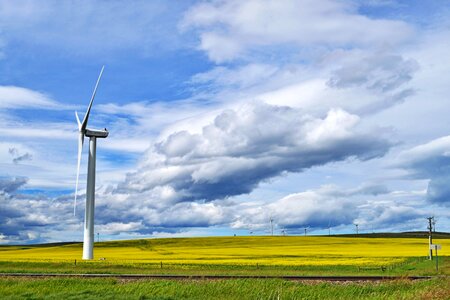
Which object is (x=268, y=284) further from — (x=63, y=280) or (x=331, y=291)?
(x=63, y=280)

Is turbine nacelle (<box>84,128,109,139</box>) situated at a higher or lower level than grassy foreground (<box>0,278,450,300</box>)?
higher

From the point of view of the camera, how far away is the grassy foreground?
33.1 meters

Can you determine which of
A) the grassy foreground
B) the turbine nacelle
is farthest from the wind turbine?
the grassy foreground

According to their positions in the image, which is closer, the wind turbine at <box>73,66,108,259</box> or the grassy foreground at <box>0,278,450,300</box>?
the grassy foreground at <box>0,278,450,300</box>

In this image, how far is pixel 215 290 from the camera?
34.9 m

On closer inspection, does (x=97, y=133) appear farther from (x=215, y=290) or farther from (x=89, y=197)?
(x=215, y=290)

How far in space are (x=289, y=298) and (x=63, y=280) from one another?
620 inches

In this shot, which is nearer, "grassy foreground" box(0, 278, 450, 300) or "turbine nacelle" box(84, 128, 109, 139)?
"grassy foreground" box(0, 278, 450, 300)

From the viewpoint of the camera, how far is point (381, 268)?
58.0m

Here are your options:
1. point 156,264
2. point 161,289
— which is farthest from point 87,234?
point 161,289

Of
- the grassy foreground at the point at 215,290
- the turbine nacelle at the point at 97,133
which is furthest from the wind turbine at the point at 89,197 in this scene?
the grassy foreground at the point at 215,290

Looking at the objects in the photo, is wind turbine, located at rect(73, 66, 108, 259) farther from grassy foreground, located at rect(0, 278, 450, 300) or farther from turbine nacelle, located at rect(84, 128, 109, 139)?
grassy foreground, located at rect(0, 278, 450, 300)

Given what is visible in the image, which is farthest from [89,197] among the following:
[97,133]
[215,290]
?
[215,290]

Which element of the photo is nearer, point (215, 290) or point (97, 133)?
point (215, 290)
